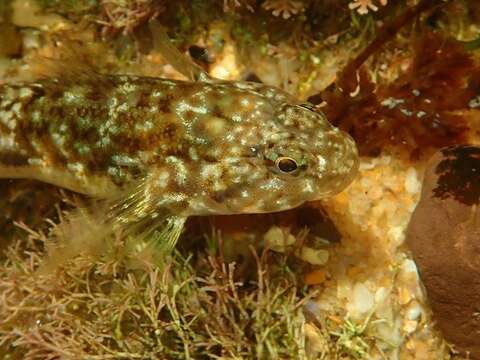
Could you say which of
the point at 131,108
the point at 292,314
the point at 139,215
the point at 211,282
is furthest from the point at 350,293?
the point at 131,108

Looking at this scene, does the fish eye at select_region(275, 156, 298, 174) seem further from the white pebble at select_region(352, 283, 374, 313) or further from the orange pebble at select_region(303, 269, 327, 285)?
the white pebble at select_region(352, 283, 374, 313)

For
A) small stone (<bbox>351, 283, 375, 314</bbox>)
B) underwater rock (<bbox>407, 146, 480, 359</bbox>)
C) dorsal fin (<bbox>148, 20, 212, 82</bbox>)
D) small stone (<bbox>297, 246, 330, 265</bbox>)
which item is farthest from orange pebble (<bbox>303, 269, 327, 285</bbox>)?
dorsal fin (<bbox>148, 20, 212, 82</bbox>)

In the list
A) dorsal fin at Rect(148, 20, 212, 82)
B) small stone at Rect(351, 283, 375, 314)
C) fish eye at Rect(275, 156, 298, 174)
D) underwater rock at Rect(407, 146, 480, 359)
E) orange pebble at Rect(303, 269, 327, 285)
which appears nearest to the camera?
fish eye at Rect(275, 156, 298, 174)

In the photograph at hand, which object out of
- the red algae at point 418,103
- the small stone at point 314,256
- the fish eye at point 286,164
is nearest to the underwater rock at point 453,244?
the red algae at point 418,103

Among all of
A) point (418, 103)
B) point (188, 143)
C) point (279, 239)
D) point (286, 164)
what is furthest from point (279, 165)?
point (418, 103)

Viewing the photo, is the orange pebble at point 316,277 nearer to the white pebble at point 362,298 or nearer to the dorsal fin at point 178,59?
the white pebble at point 362,298

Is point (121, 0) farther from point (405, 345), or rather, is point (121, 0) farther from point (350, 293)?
point (405, 345)

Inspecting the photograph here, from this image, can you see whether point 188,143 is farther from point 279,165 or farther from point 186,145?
point 279,165
